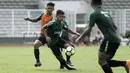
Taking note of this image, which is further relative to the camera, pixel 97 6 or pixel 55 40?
pixel 55 40

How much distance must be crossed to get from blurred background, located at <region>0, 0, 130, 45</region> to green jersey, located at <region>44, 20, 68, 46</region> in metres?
27.2

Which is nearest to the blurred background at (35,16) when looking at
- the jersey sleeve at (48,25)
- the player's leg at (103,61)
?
the jersey sleeve at (48,25)

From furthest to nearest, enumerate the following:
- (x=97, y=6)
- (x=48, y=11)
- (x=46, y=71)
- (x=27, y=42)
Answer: (x=27, y=42), (x=48, y=11), (x=46, y=71), (x=97, y=6)

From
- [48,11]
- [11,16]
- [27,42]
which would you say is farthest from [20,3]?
[48,11]

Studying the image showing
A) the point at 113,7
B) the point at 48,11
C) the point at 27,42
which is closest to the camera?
the point at 48,11

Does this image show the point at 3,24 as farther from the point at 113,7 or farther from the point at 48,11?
the point at 48,11

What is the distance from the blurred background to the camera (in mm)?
42562

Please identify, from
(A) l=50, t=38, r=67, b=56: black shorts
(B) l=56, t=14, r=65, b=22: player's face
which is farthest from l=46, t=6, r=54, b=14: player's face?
(A) l=50, t=38, r=67, b=56: black shorts

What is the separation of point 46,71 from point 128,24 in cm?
3328

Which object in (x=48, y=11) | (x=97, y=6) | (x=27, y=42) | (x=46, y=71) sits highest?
(x=97, y=6)

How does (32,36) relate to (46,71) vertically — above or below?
below

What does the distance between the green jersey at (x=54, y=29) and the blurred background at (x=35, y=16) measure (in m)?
27.2

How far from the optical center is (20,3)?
4797 cm

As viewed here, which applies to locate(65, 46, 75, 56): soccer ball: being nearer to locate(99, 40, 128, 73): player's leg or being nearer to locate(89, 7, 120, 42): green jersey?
locate(99, 40, 128, 73): player's leg
